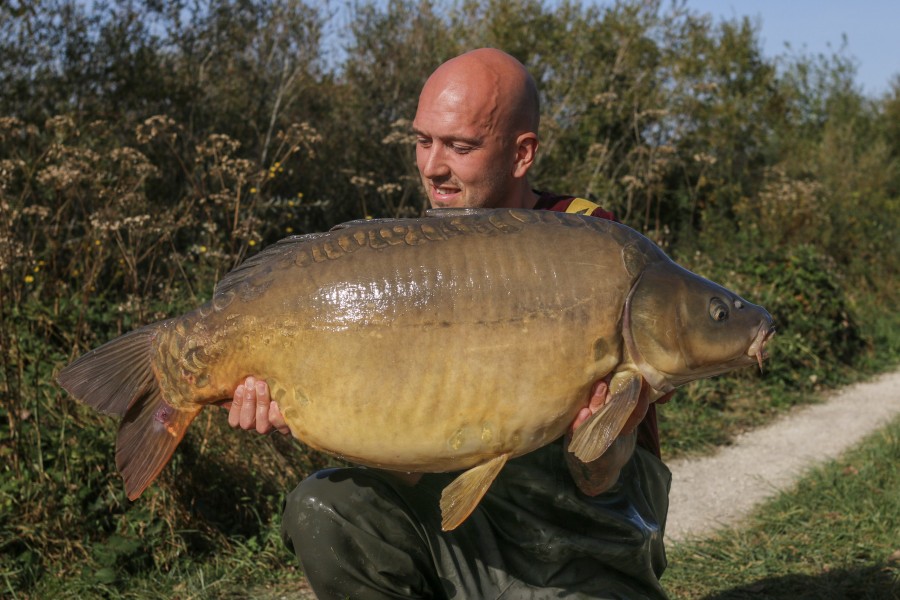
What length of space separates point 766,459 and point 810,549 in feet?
5.00

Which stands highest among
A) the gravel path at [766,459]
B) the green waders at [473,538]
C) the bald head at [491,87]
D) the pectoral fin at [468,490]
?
the bald head at [491,87]

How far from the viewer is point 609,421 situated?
218cm

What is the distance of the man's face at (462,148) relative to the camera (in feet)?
9.62

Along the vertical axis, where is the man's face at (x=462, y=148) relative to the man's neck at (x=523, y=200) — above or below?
above

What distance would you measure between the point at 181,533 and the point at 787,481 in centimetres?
302

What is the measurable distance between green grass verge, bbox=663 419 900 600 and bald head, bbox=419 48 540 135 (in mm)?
1899

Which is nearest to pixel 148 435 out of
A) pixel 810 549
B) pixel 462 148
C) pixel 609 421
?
pixel 609 421

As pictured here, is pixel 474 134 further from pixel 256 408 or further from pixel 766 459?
pixel 766 459

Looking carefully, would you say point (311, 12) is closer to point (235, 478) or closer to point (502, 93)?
point (235, 478)

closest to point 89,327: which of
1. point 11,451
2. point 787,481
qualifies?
point 11,451

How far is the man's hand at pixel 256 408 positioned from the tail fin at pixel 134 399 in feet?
0.41

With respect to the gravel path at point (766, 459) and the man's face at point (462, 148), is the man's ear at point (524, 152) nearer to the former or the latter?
the man's face at point (462, 148)

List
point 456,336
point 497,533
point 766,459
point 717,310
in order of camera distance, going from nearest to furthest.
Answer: point 456,336 < point 717,310 < point 497,533 < point 766,459

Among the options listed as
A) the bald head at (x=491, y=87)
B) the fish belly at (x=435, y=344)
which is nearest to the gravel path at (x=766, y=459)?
the bald head at (x=491, y=87)
